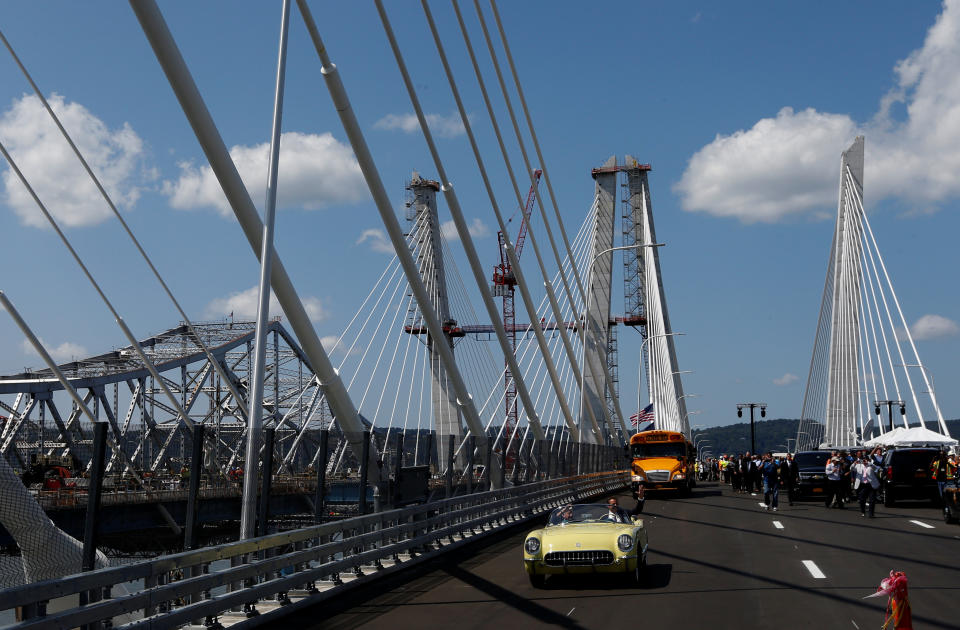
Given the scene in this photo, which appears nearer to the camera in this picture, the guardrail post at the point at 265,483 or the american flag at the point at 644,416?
the guardrail post at the point at 265,483

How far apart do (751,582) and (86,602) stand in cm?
846

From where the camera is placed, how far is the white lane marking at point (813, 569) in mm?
13758

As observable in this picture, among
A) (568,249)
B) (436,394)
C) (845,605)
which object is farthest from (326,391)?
(436,394)

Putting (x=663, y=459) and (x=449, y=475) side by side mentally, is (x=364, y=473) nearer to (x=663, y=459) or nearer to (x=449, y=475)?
(x=449, y=475)

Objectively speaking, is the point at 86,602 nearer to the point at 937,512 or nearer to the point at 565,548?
the point at 565,548

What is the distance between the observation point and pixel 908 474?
29562 millimetres

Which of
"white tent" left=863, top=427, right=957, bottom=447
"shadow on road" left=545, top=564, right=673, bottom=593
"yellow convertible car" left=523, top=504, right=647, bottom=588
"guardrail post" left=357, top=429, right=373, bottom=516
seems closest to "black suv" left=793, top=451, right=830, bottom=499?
"white tent" left=863, top=427, right=957, bottom=447

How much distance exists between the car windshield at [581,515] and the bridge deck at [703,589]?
867 mm

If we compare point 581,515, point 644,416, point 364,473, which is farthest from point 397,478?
point 644,416

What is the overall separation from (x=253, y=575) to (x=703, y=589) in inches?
219

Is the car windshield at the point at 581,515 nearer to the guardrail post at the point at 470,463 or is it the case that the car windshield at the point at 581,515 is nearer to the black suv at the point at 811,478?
the guardrail post at the point at 470,463

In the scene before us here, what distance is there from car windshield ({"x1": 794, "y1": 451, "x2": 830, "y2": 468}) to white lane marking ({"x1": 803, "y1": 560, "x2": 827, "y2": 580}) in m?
19.0

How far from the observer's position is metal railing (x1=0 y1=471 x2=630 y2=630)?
25.6 feet

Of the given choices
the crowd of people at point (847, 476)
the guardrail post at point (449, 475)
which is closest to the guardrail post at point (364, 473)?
the guardrail post at point (449, 475)
